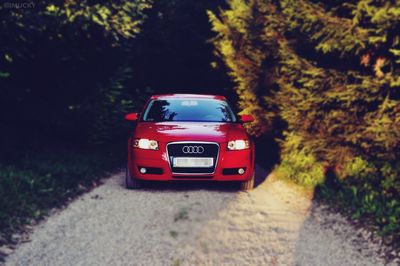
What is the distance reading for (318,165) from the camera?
9.58m

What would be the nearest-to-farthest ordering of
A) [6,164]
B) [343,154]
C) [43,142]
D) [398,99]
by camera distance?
[398,99] → [343,154] → [6,164] → [43,142]

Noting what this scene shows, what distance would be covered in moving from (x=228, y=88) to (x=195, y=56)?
2924 millimetres

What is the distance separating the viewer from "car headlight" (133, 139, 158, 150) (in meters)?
8.08

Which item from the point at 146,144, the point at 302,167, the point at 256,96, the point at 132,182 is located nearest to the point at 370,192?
the point at 302,167

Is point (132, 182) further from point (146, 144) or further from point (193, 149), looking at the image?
point (193, 149)

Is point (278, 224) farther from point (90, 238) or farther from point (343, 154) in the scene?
point (90, 238)

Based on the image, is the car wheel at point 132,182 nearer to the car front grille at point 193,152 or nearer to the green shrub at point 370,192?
the car front grille at point 193,152

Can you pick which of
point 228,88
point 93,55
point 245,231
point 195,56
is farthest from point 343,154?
point 195,56

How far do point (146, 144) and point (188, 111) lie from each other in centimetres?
159

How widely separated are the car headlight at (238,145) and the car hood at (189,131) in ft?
0.24

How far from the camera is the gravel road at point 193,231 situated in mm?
5793

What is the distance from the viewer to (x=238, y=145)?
26.9 feet

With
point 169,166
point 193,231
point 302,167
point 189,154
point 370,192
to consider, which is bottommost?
point 302,167

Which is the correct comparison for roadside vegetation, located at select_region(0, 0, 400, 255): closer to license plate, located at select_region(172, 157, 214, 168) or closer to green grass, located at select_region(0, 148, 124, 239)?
green grass, located at select_region(0, 148, 124, 239)
